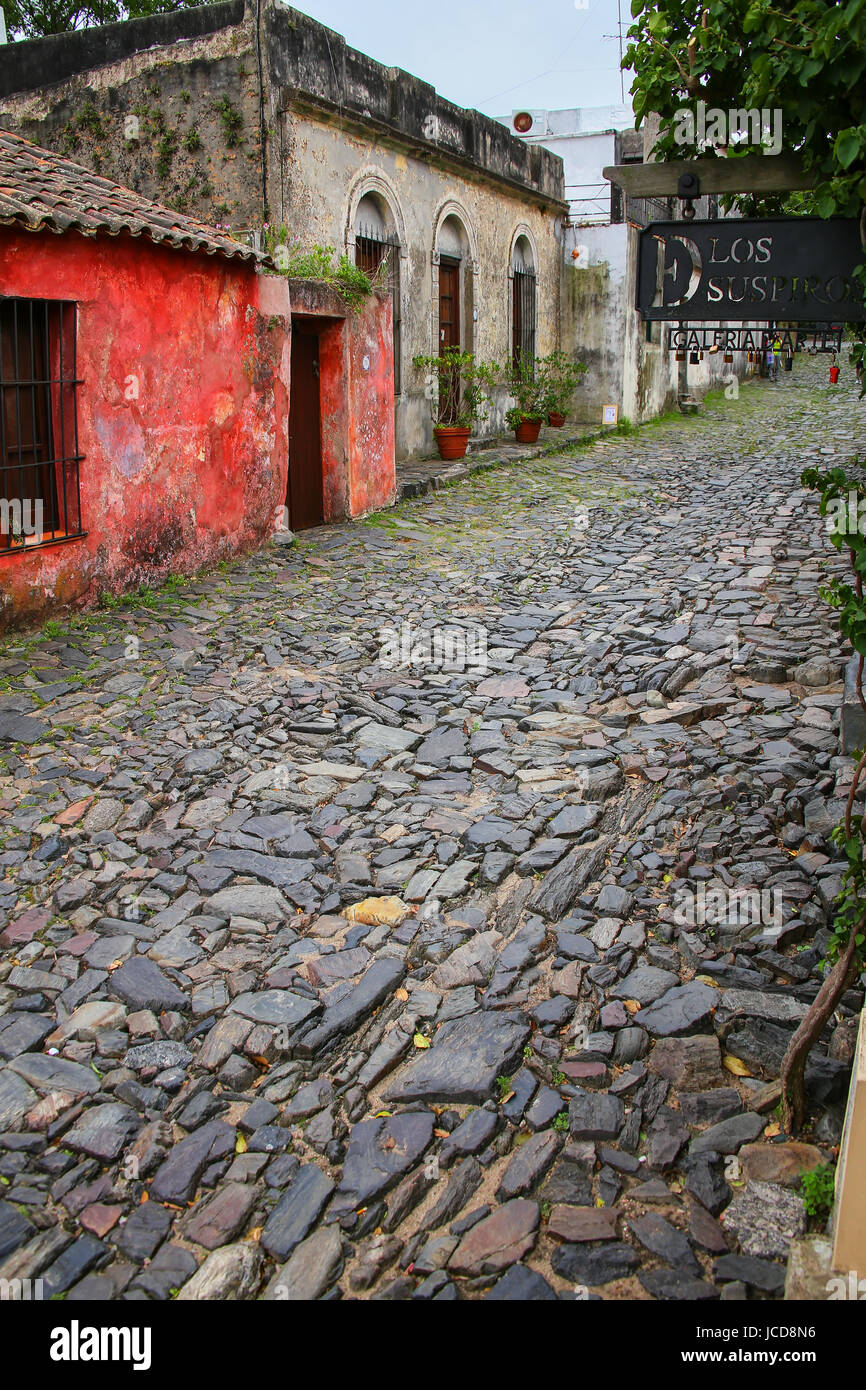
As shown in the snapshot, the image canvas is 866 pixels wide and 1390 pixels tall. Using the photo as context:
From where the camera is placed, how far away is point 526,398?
18.5 m

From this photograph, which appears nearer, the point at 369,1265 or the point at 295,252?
the point at 369,1265

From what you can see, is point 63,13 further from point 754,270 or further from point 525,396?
point 754,270

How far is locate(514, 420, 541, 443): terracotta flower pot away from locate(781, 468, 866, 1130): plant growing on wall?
1466 cm

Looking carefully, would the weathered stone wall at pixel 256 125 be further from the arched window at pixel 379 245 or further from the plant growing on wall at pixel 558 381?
the plant growing on wall at pixel 558 381

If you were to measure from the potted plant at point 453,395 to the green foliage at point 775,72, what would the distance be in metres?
11.8

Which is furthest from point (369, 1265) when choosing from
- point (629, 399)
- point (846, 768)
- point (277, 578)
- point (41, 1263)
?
point (629, 399)

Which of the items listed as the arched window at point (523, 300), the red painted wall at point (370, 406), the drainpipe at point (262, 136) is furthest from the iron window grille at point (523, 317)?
the drainpipe at point (262, 136)

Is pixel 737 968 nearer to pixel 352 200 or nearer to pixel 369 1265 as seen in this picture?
pixel 369 1265

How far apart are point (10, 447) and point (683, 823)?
5.54 m

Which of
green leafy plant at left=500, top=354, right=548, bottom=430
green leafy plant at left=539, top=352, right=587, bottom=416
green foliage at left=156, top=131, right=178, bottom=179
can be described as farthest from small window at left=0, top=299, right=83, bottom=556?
green leafy plant at left=539, top=352, right=587, bottom=416

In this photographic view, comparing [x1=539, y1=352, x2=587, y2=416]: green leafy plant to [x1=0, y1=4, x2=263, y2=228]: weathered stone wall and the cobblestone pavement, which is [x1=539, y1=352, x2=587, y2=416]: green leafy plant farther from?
the cobblestone pavement

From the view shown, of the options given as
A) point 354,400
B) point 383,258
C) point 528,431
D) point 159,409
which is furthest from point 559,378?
point 159,409

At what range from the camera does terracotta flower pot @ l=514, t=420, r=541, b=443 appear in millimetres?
17297

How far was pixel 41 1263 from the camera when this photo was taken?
2744 mm
